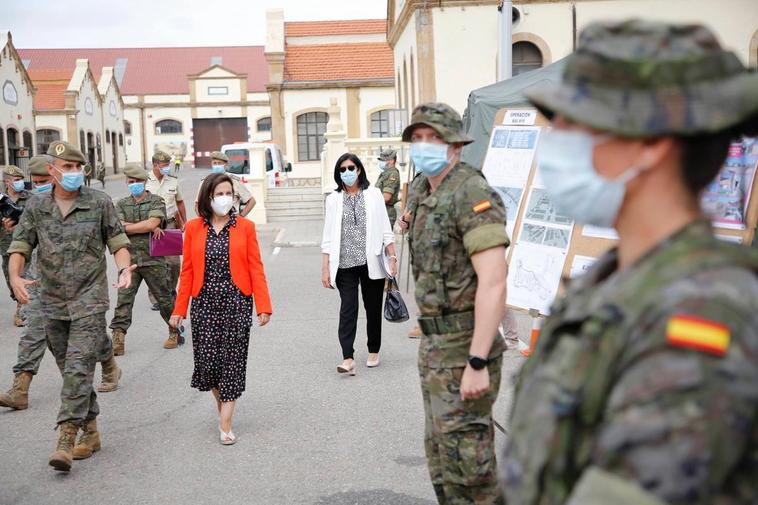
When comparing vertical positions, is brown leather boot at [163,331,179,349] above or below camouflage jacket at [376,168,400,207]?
below

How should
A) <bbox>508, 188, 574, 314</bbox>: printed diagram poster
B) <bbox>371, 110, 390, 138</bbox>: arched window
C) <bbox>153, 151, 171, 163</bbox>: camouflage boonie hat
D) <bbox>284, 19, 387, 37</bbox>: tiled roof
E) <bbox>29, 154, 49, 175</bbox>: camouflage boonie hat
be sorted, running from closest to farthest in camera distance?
<bbox>508, 188, 574, 314</bbox>: printed diagram poster → <bbox>29, 154, 49, 175</bbox>: camouflage boonie hat → <bbox>153, 151, 171, 163</bbox>: camouflage boonie hat → <bbox>371, 110, 390, 138</bbox>: arched window → <bbox>284, 19, 387, 37</bbox>: tiled roof

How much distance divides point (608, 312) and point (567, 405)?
0.57 feet

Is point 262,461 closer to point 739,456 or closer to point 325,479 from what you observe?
point 325,479

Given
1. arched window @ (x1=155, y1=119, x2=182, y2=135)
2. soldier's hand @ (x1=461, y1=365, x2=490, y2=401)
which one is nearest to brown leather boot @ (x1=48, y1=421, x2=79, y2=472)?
soldier's hand @ (x1=461, y1=365, x2=490, y2=401)

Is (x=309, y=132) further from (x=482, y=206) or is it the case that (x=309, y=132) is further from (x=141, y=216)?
(x=482, y=206)

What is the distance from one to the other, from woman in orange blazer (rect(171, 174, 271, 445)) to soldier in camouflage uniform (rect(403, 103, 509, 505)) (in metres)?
2.42

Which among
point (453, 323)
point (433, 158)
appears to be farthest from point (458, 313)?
point (433, 158)

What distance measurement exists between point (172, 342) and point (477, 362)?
6446 mm

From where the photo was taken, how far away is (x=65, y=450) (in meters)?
5.57

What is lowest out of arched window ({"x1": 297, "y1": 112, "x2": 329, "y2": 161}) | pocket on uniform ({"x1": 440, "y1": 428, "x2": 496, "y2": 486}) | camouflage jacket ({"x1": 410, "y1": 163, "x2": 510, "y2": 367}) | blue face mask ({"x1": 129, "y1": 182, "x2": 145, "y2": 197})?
pocket on uniform ({"x1": 440, "y1": 428, "x2": 496, "y2": 486})

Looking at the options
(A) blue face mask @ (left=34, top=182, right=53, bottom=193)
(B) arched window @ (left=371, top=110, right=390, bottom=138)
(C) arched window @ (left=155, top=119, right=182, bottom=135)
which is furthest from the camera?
(C) arched window @ (left=155, top=119, right=182, bottom=135)

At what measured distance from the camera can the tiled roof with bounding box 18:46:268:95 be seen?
225ft

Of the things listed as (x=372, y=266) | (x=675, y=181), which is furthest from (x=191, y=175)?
(x=675, y=181)

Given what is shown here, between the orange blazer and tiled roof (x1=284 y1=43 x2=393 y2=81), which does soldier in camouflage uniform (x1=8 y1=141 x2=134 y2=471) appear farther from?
tiled roof (x1=284 y1=43 x2=393 y2=81)
